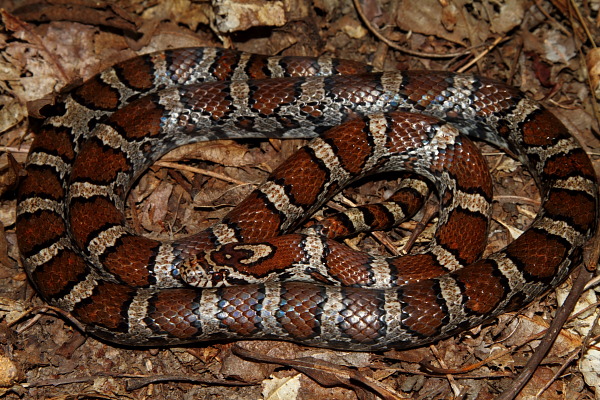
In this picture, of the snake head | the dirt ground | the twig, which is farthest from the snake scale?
the twig

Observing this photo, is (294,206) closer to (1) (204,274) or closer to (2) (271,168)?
(2) (271,168)

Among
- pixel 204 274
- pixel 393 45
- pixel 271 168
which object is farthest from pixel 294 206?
pixel 393 45

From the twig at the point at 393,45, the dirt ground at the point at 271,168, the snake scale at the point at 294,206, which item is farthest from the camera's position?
the twig at the point at 393,45

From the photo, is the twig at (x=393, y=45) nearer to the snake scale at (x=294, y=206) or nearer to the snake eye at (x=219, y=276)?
the snake scale at (x=294, y=206)

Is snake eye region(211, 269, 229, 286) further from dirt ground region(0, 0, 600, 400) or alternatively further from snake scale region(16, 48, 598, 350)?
dirt ground region(0, 0, 600, 400)

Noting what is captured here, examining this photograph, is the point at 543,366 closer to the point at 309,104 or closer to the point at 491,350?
the point at 491,350

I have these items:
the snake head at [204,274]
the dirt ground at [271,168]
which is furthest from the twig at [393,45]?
the snake head at [204,274]

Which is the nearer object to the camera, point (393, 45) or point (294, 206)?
point (294, 206)
